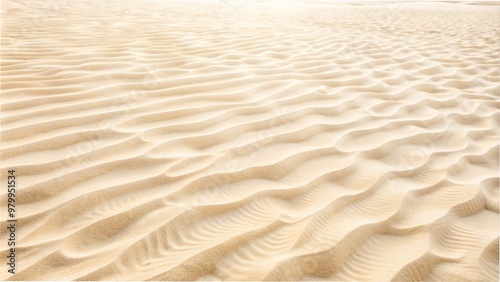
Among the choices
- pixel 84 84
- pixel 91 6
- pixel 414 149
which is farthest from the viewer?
pixel 91 6

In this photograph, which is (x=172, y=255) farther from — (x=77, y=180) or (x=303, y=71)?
(x=303, y=71)

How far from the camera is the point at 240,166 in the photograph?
2080 mm

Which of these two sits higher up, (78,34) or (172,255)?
(78,34)

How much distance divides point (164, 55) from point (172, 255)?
2.83 meters

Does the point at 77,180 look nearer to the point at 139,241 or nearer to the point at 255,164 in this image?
the point at 139,241

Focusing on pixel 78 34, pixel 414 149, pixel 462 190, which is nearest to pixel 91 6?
pixel 78 34

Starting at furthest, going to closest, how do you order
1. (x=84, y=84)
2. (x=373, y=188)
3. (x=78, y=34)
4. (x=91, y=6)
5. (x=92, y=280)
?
(x=91, y=6) → (x=78, y=34) → (x=84, y=84) → (x=373, y=188) → (x=92, y=280)

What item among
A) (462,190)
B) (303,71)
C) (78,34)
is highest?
(78,34)

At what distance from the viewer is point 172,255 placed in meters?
1.49

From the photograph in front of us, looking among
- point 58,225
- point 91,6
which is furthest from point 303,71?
point 91,6

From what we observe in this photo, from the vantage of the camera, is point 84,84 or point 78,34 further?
point 78,34

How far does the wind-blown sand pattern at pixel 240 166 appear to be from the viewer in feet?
4.96

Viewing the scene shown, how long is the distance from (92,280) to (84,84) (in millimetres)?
1976

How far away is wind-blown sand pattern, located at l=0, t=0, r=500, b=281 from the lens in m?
1.51
